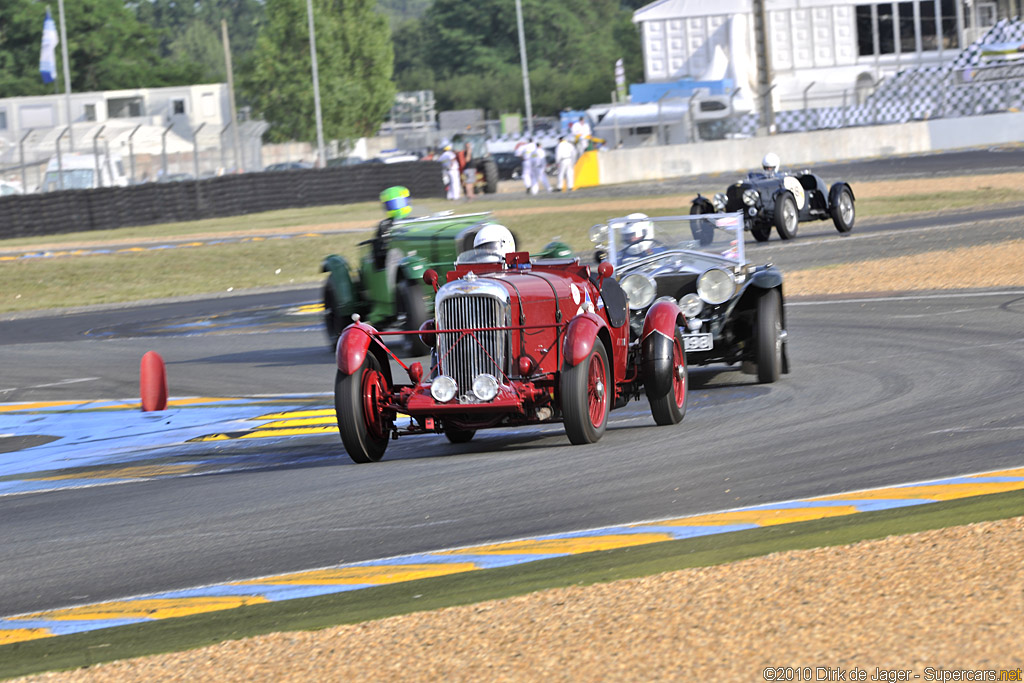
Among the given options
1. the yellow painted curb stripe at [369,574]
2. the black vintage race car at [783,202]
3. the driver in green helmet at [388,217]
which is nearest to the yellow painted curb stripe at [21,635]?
the yellow painted curb stripe at [369,574]

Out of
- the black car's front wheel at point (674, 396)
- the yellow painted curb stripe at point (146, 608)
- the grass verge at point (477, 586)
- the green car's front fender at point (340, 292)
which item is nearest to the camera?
the grass verge at point (477, 586)

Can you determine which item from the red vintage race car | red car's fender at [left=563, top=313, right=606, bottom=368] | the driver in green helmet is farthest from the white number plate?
the driver in green helmet

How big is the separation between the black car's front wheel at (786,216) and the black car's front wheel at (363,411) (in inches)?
619

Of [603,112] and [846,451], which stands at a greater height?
[603,112]

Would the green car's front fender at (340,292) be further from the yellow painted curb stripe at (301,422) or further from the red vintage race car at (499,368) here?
the red vintage race car at (499,368)

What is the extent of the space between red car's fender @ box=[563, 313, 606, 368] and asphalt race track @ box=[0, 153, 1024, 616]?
0.60 metres

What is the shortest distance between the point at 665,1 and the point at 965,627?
222 ft

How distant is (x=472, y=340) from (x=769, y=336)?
309 centimetres

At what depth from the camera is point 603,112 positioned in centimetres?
5953

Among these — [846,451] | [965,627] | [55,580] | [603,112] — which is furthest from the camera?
[603,112]

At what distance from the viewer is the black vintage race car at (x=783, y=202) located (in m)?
23.7

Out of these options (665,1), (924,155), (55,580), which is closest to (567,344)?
(55,580)

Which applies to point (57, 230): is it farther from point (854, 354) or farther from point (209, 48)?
point (209, 48)

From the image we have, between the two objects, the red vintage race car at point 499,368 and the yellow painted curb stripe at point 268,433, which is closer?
the red vintage race car at point 499,368
